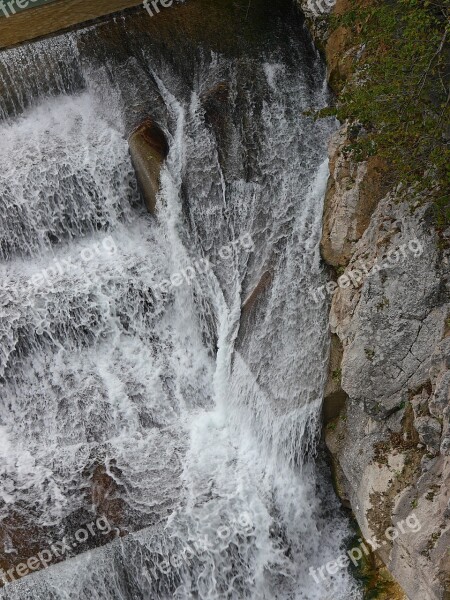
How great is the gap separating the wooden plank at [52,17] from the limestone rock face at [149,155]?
8.15 ft

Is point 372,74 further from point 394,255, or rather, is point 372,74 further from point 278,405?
point 278,405

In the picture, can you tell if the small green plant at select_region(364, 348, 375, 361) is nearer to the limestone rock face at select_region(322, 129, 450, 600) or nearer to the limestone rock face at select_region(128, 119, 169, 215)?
the limestone rock face at select_region(322, 129, 450, 600)

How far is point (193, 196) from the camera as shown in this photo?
9.04 metres

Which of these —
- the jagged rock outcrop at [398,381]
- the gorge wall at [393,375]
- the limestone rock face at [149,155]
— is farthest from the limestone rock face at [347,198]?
the limestone rock face at [149,155]

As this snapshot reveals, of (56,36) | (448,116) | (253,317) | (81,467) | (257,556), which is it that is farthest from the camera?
(56,36)

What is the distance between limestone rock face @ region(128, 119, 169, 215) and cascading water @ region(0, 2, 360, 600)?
0.53 feet

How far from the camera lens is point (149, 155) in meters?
9.31

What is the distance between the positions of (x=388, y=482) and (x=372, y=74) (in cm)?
399

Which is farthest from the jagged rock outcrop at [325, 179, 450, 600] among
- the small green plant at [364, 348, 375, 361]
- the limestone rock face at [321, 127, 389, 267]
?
the limestone rock face at [321, 127, 389, 267]

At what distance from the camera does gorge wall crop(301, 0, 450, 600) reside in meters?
5.82

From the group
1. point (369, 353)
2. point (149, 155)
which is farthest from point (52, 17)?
point (369, 353)

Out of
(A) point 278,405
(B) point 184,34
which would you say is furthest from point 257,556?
(B) point 184,34

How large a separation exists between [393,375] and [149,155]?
4.85 metres

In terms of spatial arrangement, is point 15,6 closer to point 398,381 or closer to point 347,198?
point 347,198
